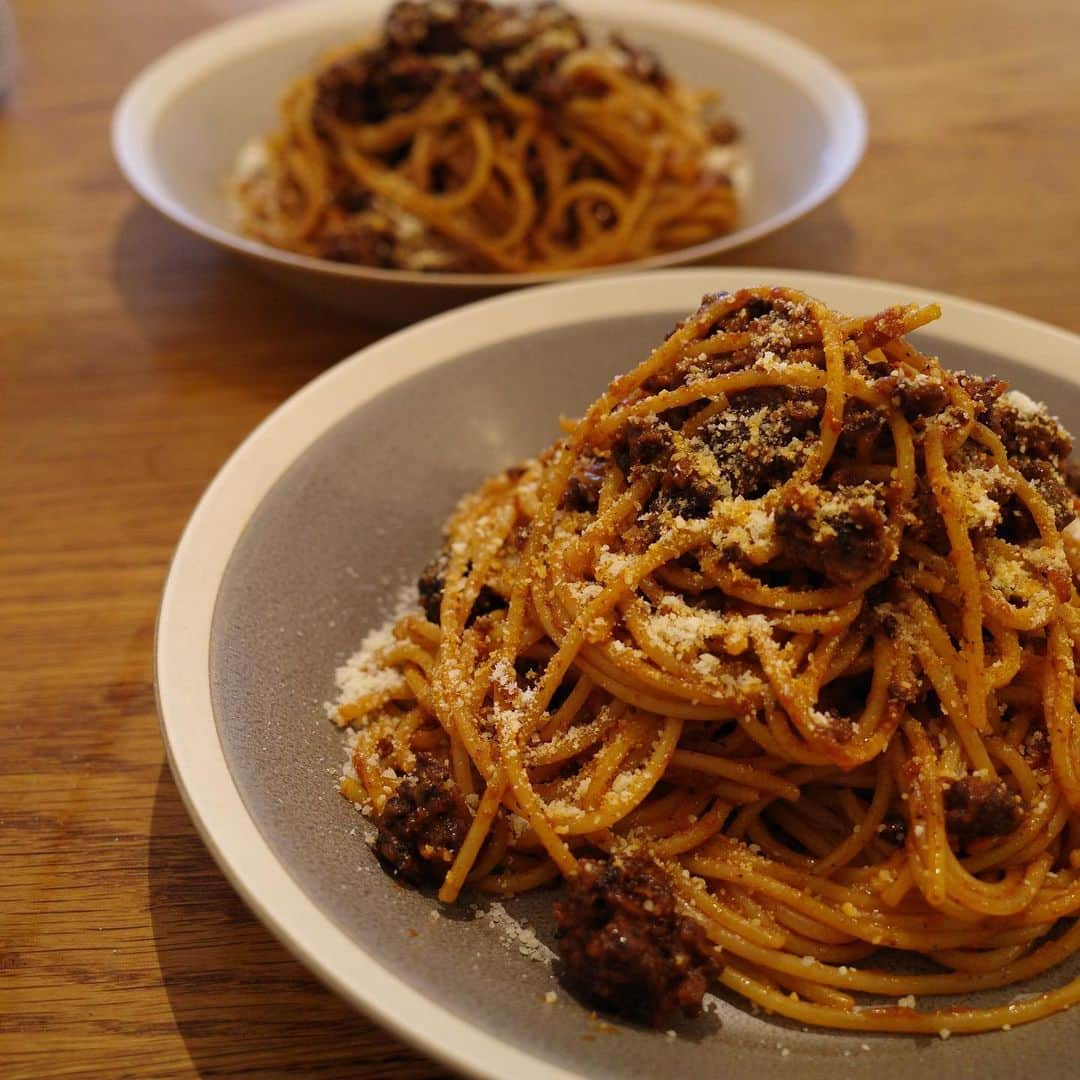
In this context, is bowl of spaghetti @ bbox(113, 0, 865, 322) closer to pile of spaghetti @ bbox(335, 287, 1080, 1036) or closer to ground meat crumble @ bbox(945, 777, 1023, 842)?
pile of spaghetti @ bbox(335, 287, 1080, 1036)

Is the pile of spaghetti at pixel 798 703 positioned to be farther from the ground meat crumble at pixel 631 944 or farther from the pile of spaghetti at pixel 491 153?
the pile of spaghetti at pixel 491 153

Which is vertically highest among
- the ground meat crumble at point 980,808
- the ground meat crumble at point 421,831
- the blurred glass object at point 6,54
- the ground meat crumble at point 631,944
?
the ground meat crumble at point 980,808

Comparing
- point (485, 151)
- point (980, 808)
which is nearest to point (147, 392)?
point (485, 151)

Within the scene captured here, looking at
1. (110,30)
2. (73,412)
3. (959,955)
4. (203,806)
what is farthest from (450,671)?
(110,30)

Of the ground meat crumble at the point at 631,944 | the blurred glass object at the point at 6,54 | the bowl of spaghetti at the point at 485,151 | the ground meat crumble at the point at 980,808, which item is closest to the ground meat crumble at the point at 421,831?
the ground meat crumble at the point at 631,944

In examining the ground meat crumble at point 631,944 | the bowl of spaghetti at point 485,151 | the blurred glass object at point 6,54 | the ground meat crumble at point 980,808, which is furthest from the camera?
the blurred glass object at point 6,54

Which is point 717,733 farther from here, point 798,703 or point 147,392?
point 147,392
